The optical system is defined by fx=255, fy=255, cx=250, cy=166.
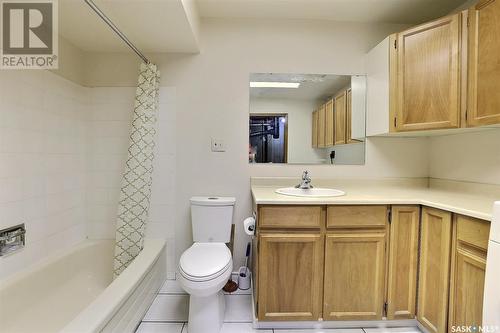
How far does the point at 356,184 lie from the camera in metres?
2.14

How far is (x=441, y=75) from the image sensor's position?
5.22 ft

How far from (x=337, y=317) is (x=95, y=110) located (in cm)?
234

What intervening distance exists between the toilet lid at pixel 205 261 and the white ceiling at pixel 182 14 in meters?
1.48

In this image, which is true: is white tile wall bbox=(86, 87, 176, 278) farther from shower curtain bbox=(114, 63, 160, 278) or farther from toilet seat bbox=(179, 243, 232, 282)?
toilet seat bbox=(179, 243, 232, 282)

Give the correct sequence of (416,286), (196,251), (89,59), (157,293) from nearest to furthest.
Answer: (416,286), (196,251), (157,293), (89,59)

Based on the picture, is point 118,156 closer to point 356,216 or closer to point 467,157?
point 356,216

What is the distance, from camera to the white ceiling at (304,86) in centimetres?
211

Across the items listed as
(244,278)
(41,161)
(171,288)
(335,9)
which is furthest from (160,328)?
(335,9)

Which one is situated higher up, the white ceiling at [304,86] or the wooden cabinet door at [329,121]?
the white ceiling at [304,86]

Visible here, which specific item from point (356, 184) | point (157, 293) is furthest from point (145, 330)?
point (356, 184)

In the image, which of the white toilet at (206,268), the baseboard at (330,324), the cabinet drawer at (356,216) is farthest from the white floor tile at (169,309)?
the cabinet drawer at (356,216)

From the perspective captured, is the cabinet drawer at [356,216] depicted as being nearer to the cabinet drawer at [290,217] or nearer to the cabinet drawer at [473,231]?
the cabinet drawer at [290,217]

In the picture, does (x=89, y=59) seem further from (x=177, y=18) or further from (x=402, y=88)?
(x=402, y=88)
